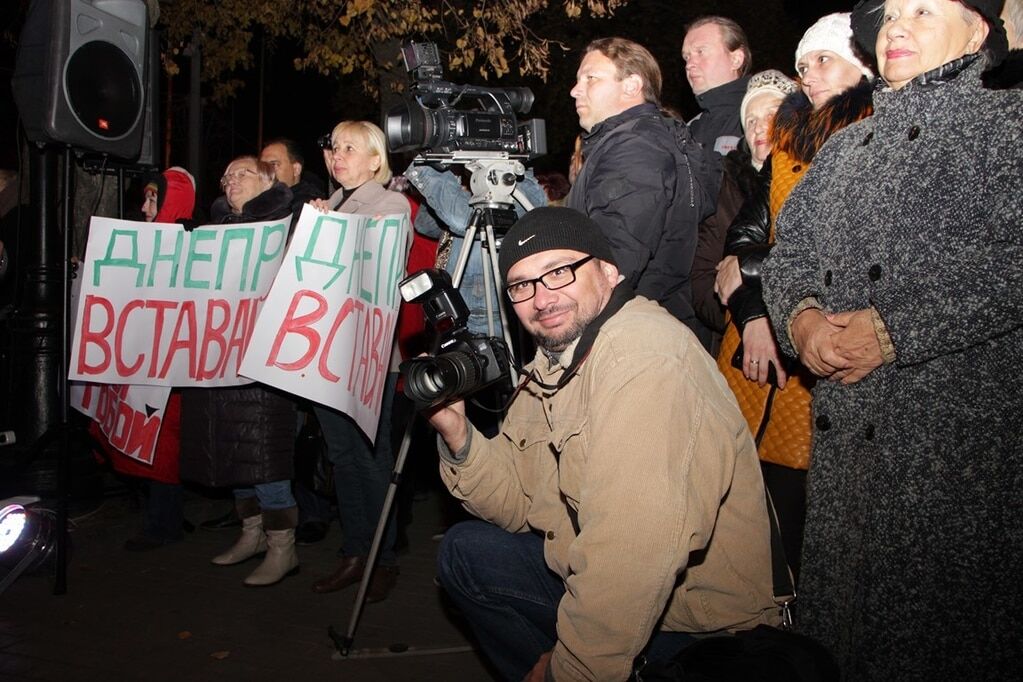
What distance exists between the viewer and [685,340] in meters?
2.41

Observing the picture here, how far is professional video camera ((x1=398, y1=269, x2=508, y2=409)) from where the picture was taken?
8.55 ft

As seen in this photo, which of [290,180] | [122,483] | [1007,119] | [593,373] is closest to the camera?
[1007,119]

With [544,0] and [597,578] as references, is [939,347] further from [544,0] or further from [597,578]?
[544,0]

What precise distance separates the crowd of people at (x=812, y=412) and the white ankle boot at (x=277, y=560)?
6.53 ft

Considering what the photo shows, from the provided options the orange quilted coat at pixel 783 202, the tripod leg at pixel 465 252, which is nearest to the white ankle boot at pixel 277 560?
the tripod leg at pixel 465 252

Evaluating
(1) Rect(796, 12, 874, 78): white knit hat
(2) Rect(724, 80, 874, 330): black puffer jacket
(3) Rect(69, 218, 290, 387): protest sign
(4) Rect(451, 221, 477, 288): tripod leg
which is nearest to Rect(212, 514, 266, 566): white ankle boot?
(3) Rect(69, 218, 290, 387): protest sign

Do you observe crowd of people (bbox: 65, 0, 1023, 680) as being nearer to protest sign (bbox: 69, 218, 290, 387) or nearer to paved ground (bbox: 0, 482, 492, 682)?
paved ground (bbox: 0, 482, 492, 682)

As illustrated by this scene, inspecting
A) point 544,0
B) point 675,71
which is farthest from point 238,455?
point 675,71

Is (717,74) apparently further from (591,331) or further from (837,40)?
(591,331)

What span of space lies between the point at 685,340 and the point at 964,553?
79 centimetres

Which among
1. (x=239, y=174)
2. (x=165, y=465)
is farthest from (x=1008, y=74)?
(x=165, y=465)

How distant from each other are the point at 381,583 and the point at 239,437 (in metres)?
0.99

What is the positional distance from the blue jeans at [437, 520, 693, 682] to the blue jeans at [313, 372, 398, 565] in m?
1.62

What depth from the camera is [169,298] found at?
4.90 m
